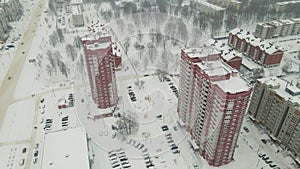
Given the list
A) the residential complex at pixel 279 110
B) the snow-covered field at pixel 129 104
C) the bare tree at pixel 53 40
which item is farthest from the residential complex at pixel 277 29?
the bare tree at pixel 53 40

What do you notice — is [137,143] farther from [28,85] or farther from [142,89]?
[28,85]

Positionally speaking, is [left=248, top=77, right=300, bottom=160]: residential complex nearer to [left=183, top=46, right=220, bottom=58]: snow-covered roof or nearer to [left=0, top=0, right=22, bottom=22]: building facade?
[left=183, top=46, right=220, bottom=58]: snow-covered roof

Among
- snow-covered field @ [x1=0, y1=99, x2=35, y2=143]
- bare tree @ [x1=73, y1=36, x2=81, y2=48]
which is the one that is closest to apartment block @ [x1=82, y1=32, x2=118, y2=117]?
snow-covered field @ [x1=0, y1=99, x2=35, y2=143]

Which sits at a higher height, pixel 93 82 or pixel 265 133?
pixel 93 82

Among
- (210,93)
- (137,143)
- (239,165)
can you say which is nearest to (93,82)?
(137,143)

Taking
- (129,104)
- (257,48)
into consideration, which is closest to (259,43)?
(257,48)

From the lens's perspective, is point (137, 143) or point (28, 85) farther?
→ point (28, 85)

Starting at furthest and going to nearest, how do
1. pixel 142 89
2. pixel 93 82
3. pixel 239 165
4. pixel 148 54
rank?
pixel 148 54 < pixel 142 89 < pixel 93 82 < pixel 239 165
